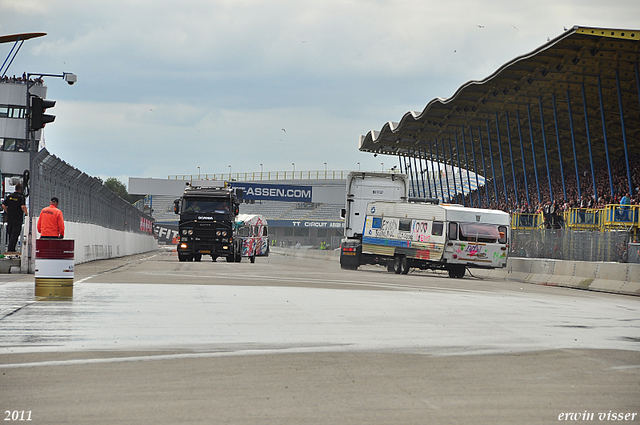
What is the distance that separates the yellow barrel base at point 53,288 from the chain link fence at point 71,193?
920 centimetres

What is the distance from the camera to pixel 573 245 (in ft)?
88.9

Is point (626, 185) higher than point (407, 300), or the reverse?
point (626, 185)

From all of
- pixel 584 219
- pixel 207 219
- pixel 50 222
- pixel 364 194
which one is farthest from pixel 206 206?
pixel 50 222

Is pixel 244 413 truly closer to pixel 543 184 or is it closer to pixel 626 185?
pixel 626 185

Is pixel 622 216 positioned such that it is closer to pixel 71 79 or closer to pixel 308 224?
pixel 71 79

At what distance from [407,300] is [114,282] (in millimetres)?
6533

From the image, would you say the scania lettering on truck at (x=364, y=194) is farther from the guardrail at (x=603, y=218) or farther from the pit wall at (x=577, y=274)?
the guardrail at (x=603, y=218)

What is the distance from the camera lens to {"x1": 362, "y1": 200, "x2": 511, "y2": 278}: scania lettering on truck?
30.2 m

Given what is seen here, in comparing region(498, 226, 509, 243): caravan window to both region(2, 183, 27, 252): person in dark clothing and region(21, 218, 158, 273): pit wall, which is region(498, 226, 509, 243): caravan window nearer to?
region(21, 218, 158, 273): pit wall

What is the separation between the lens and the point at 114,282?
18234 mm

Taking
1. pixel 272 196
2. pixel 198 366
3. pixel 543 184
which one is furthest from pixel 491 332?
pixel 272 196

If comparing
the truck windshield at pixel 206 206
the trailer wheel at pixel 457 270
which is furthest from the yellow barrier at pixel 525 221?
the truck windshield at pixel 206 206

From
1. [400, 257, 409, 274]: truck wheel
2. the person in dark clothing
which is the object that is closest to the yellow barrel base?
the person in dark clothing

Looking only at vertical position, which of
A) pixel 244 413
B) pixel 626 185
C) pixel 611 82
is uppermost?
pixel 611 82
